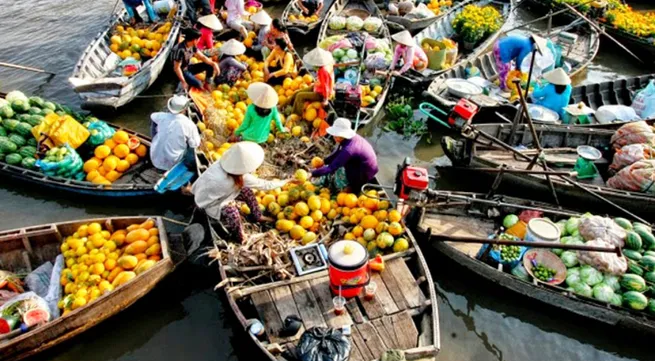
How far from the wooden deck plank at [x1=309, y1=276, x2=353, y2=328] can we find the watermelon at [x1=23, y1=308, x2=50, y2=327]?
12.7 ft

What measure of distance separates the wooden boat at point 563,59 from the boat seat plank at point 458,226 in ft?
11.2

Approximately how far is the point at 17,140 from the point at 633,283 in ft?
39.1

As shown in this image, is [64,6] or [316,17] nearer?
[316,17]

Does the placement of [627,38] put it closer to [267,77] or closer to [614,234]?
[614,234]

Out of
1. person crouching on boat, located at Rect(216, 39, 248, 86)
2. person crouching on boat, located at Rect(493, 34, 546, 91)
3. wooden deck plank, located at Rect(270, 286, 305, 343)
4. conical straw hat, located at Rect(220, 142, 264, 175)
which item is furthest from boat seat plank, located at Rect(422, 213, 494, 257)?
person crouching on boat, located at Rect(216, 39, 248, 86)

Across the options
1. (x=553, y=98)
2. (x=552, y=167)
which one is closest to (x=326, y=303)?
(x=552, y=167)

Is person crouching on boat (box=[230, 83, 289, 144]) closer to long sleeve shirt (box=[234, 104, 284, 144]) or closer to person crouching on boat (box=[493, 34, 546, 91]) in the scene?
long sleeve shirt (box=[234, 104, 284, 144])

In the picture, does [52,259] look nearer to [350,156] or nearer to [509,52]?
[350,156]

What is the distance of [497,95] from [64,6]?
16.5m

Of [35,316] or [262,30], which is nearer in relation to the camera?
[35,316]

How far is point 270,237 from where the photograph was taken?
7688mm

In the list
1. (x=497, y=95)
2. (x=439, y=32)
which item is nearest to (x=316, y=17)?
(x=439, y=32)

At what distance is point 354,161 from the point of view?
26.5 feet

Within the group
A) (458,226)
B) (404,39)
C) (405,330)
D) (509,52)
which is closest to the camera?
(405,330)
